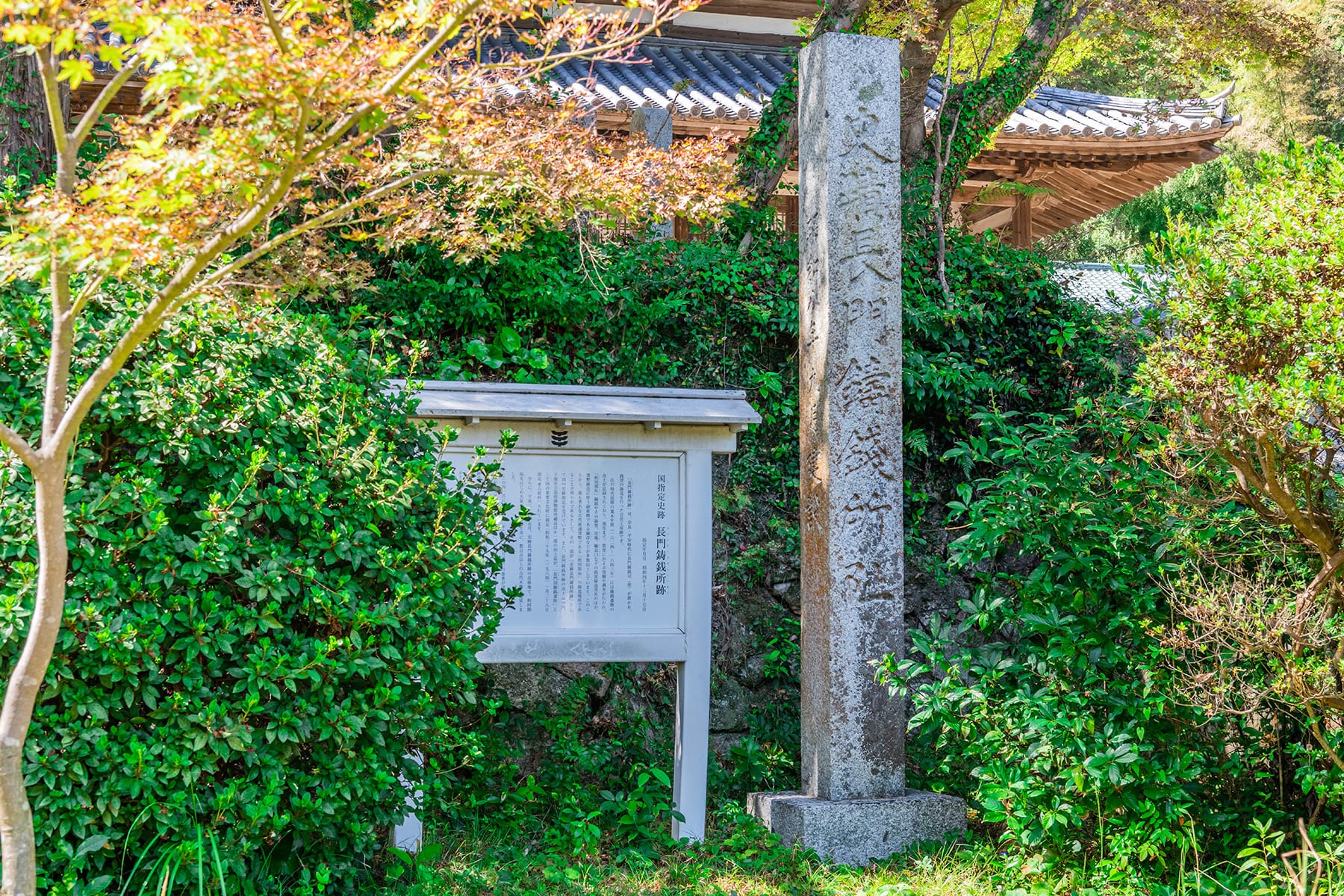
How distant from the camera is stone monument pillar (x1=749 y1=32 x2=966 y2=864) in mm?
4570

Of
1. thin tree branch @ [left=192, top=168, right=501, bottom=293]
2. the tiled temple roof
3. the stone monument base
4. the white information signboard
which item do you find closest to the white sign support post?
the white information signboard

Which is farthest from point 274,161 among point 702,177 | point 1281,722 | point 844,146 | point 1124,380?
point 1124,380

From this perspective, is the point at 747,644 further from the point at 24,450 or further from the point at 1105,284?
the point at 1105,284

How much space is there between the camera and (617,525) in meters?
4.69

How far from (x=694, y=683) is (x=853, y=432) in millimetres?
1271

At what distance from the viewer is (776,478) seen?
6.19 meters

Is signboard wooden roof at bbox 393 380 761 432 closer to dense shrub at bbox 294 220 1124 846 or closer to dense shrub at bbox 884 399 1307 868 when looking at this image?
dense shrub at bbox 294 220 1124 846

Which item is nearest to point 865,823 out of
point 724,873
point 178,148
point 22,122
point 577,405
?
point 724,873

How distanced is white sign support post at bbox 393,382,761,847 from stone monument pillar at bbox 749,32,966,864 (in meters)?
0.43

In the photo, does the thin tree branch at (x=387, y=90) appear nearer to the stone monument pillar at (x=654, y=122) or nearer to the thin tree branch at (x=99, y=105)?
the thin tree branch at (x=99, y=105)

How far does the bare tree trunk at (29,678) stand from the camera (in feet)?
7.70

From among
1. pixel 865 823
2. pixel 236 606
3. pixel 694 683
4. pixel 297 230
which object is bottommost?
pixel 865 823

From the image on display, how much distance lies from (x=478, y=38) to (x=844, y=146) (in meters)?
2.26

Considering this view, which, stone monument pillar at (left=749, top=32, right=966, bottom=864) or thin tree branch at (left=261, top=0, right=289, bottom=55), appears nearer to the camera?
thin tree branch at (left=261, top=0, right=289, bottom=55)
